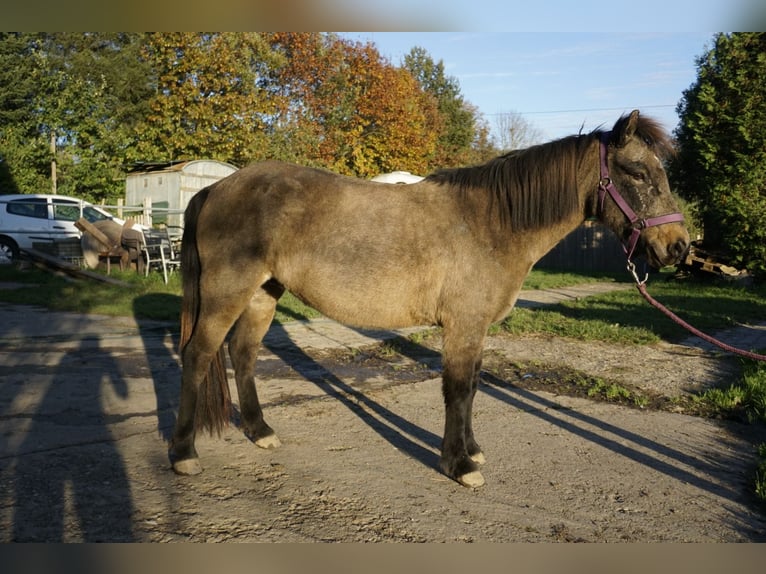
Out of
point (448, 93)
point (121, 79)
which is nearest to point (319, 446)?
point (121, 79)

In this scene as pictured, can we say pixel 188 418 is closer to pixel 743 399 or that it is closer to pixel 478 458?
pixel 478 458

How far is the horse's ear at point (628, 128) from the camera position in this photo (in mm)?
3492

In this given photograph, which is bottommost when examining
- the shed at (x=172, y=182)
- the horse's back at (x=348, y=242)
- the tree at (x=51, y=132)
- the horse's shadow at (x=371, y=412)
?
the horse's shadow at (x=371, y=412)

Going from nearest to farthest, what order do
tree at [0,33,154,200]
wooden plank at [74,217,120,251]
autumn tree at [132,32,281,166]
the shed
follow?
wooden plank at [74,217,120,251] → the shed → autumn tree at [132,32,281,166] → tree at [0,33,154,200]

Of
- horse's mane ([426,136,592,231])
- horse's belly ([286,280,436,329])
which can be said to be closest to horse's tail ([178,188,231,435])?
horse's belly ([286,280,436,329])

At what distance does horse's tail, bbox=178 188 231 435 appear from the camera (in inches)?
161

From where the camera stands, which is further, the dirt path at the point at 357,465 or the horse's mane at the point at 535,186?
the horse's mane at the point at 535,186

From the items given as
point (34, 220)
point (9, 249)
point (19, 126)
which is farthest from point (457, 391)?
point (19, 126)

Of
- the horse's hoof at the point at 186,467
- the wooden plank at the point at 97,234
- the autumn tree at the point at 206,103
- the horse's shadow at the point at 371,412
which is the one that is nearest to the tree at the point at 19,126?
the autumn tree at the point at 206,103

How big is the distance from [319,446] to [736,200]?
15.7m

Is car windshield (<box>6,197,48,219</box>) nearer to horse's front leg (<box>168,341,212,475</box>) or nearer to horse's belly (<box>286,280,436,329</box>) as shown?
horse's front leg (<box>168,341,212,475</box>)

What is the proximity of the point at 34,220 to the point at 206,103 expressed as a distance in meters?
8.93

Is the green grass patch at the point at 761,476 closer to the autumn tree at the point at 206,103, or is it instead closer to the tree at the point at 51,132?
the autumn tree at the point at 206,103

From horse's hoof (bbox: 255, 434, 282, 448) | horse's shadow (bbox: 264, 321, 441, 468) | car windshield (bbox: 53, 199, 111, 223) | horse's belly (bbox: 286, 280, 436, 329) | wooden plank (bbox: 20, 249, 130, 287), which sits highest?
car windshield (bbox: 53, 199, 111, 223)
